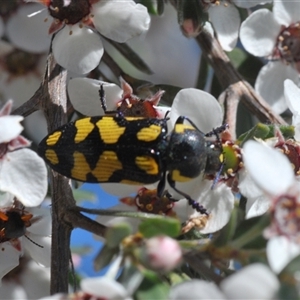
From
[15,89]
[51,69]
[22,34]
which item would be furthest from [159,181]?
[15,89]

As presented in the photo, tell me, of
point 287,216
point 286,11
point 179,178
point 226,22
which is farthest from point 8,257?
point 286,11

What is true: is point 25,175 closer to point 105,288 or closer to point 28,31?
point 105,288

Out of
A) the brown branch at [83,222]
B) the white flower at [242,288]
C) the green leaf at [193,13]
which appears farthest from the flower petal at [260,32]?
the white flower at [242,288]

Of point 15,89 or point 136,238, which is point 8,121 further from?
point 15,89

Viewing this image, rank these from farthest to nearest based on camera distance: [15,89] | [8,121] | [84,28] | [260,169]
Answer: [15,89] < [84,28] < [8,121] < [260,169]

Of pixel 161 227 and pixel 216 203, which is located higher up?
pixel 161 227

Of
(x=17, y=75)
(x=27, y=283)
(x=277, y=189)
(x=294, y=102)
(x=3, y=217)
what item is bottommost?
(x=27, y=283)
